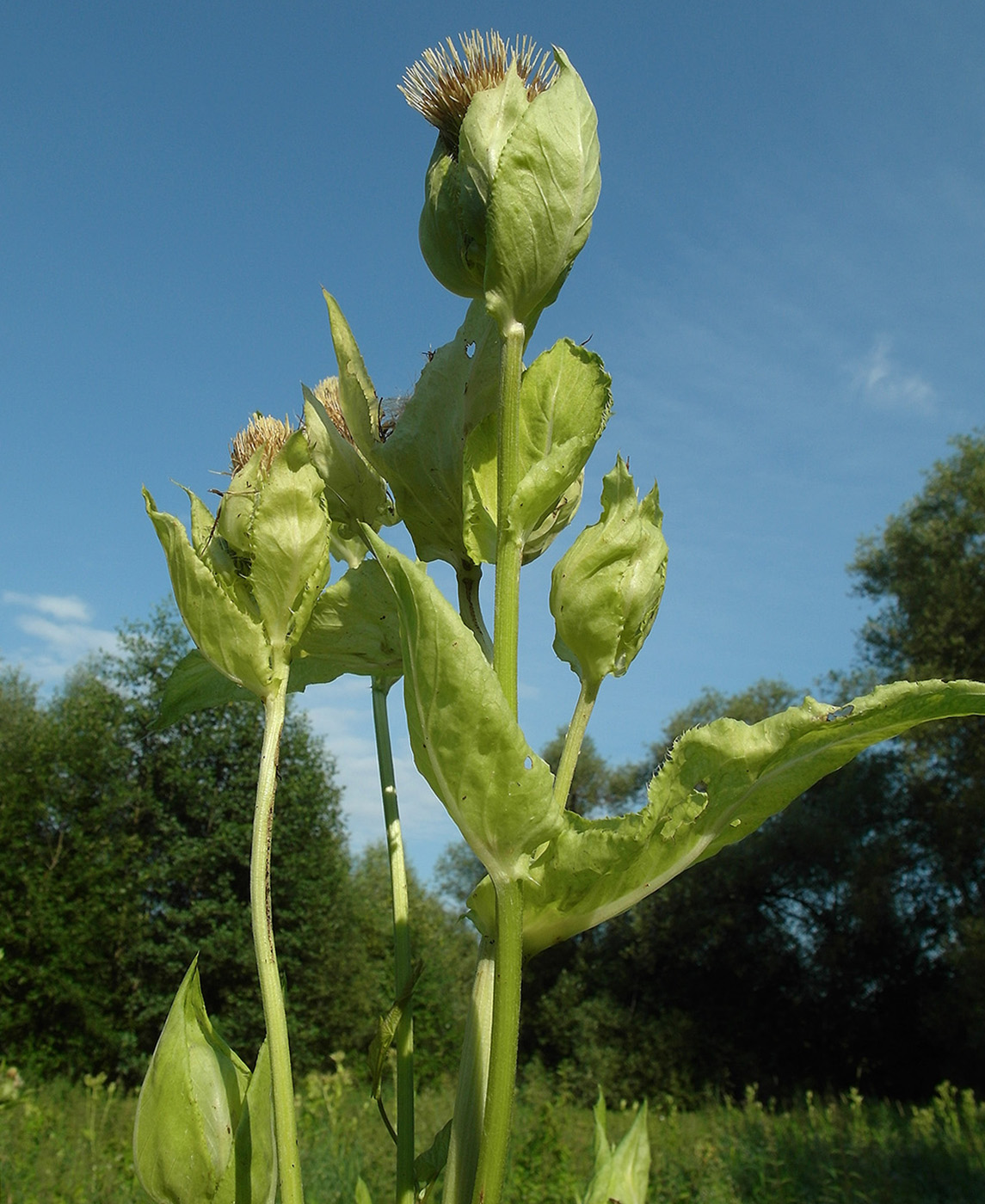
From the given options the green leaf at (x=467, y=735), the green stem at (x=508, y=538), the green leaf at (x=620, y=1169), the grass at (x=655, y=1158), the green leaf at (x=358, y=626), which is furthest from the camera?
the grass at (x=655, y=1158)

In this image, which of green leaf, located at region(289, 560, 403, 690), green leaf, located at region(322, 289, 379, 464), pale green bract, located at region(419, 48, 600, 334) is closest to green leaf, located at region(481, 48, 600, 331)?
pale green bract, located at region(419, 48, 600, 334)

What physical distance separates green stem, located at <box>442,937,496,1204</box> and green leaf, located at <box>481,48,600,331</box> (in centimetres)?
59

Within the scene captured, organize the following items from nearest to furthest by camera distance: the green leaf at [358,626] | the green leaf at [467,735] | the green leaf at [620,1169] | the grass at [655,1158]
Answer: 1. the green leaf at [467,735]
2. the green leaf at [358,626]
3. the green leaf at [620,1169]
4. the grass at [655,1158]

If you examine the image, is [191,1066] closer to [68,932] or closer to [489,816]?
[489,816]

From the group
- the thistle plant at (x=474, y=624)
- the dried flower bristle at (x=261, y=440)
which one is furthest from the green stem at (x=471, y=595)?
the dried flower bristle at (x=261, y=440)

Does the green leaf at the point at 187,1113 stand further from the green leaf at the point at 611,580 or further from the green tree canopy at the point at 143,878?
the green tree canopy at the point at 143,878

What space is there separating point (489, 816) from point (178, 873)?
17969mm

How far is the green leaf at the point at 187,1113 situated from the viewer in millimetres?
729

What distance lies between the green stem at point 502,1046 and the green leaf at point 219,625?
12.0 inches

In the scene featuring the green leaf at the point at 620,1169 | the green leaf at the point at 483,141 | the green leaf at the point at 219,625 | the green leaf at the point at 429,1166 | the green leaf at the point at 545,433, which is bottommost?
the green leaf at the point at 620,1169

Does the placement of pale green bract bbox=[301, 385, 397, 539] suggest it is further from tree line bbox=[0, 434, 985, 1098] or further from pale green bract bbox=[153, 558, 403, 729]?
tree line bbox=[0, 434, 985, 1098]

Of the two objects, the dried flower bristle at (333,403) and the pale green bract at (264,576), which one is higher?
the dried flower bristle at (333,403)

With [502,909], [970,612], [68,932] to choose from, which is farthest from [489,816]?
[68,932]

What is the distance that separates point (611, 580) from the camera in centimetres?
81
